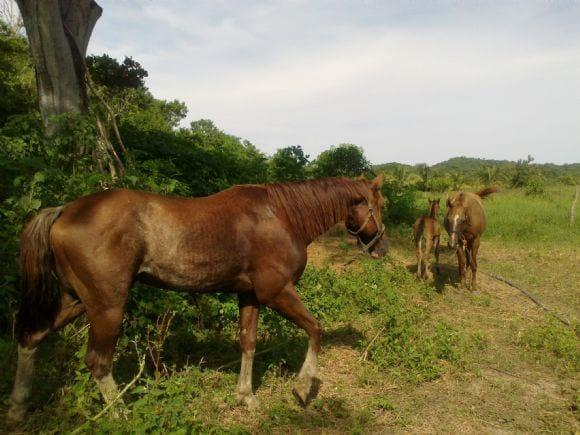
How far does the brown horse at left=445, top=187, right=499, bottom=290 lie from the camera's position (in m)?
8.90

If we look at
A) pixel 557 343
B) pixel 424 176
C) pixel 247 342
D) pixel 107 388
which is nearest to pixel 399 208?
pixel 557 343

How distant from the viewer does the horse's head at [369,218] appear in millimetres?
4832

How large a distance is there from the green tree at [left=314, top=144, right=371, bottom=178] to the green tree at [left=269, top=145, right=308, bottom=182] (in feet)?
15.5

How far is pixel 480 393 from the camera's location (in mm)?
4684

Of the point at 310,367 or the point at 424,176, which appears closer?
the point at 310,367

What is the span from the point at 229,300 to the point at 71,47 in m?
4.68

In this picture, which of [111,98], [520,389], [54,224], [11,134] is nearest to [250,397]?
[54,224]

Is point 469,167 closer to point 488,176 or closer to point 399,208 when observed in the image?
point 488,176

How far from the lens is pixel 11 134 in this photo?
17.6ft

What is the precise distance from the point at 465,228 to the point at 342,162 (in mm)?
7791

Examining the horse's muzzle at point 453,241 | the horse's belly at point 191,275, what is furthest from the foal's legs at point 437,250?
the horse's belly at point 191,275

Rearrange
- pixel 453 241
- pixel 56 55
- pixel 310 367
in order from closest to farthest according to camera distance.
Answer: pixel 310 367 < pixel 56 55 < pixel 453 241

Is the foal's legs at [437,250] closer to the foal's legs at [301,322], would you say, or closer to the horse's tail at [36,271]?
the foal's legs at [301,322]

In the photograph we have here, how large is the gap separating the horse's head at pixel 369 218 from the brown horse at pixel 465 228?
452 cm
